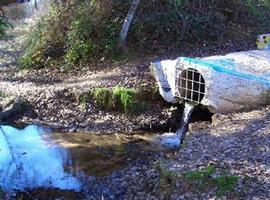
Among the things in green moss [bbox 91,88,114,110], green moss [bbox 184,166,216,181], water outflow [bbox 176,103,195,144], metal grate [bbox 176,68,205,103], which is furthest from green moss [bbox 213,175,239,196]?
green moss [bbox 91,88,114,110]

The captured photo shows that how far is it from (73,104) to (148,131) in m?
2.74

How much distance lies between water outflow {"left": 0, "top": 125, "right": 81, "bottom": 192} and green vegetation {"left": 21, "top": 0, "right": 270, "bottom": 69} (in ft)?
15.4

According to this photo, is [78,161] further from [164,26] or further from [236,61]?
[164,26]

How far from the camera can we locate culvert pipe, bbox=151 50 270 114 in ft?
41.3

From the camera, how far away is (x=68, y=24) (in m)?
18.1

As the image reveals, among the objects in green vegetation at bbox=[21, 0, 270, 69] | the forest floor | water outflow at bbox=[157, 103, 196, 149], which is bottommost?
water outflow at bbox=[157, 103, 196, 149]

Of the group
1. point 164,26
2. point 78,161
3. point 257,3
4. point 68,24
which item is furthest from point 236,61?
point 257,3

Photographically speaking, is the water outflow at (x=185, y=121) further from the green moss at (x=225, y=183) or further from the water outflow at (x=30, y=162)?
the green moss at (x=225, y=183)

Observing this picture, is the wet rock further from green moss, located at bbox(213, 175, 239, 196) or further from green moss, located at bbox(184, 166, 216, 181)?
green moss, located at bbox(213, 175, 239, 196)

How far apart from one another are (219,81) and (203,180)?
4.43 m

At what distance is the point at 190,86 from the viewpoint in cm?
1378

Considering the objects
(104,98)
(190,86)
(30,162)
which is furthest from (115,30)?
(30,162)

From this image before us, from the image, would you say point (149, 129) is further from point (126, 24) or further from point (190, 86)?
Answer: point (126, 24)

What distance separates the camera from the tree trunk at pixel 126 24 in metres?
16.8
